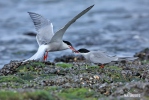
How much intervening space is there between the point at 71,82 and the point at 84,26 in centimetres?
1284

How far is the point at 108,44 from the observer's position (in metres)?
16.0

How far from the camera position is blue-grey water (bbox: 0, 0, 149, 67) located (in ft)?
50.1

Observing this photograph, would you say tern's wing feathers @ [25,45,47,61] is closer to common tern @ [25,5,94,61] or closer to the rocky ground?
common tern @ [25,5,94,61]

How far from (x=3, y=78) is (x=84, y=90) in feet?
5.85

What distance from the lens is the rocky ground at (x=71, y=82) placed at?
6652 millimetres

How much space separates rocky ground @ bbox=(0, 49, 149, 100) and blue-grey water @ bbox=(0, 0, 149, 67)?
9.71 ft

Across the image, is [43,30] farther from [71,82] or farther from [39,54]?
[71,82]

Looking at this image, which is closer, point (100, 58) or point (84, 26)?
point (100, 58)

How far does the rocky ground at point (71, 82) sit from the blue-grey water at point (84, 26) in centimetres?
296

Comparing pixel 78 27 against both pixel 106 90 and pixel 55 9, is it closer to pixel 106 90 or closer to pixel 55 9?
pixel 55 9

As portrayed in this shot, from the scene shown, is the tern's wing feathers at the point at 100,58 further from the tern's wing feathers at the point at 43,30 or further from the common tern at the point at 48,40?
the tern's wing feathers at the point at 43,30

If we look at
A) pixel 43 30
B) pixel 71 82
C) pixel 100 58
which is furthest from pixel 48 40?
pixel 71 82

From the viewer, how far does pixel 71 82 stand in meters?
7.74

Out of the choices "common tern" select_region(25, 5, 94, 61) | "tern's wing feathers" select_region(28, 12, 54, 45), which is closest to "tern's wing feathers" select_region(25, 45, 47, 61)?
"common tern" select_region(25, 5, 94, 61)
